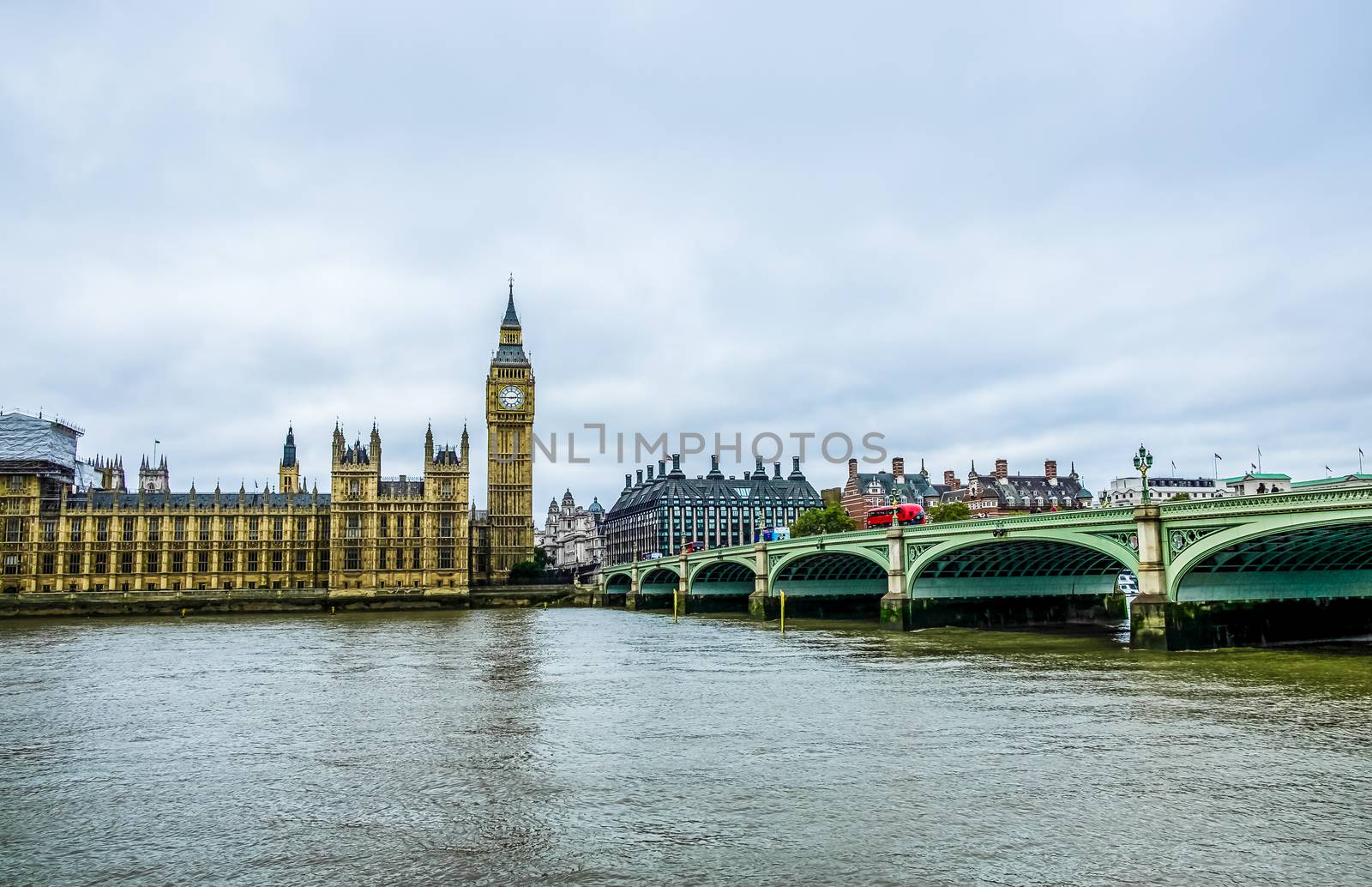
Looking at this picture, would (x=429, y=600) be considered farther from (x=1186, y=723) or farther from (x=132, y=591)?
(x=1186, y=723)

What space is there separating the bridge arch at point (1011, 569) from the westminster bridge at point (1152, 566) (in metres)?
0.09

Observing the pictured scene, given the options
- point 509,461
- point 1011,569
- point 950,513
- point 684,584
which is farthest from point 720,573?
point 509,461

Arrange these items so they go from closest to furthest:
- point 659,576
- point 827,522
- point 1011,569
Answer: point 1011,569 < point 659,576 < point 827,522

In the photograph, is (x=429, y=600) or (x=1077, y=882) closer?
(x=1077, y=882)

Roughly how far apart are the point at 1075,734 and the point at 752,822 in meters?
10.2

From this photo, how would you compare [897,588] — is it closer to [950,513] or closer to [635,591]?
[950,513]

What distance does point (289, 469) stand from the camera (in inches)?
6368

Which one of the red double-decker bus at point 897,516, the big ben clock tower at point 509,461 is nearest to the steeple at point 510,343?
the big ben clock tower at point 509,461

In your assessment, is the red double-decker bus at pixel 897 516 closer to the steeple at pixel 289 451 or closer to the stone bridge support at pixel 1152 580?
the stone bridge support at pixel 1152 580

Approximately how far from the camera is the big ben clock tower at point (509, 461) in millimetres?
143875

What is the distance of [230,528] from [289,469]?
4045 centimetres

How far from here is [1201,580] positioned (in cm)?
4094

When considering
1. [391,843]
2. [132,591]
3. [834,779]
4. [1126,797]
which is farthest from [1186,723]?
[132,591]

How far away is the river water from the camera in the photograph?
1360cm
